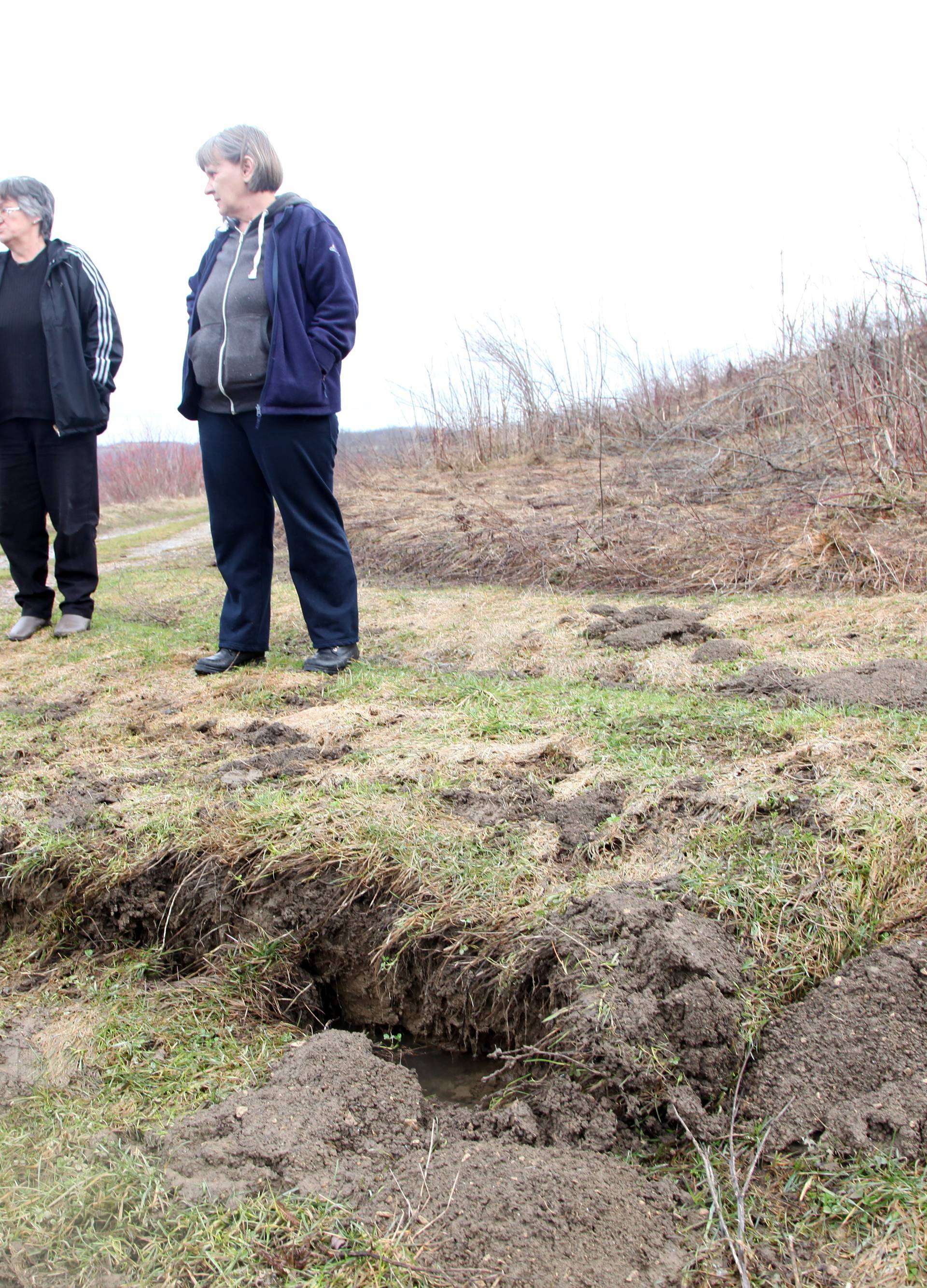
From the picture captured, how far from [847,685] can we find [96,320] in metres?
3.66

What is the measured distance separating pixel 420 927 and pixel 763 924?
661 millimetres

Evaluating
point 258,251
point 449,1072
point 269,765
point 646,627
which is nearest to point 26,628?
point 258,251

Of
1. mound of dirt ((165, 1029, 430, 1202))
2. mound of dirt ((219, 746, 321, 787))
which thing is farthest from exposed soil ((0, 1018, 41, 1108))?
mound of dirt ((219, 746, 321, 787))

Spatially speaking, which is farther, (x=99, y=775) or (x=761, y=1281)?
(x=99, y=775)

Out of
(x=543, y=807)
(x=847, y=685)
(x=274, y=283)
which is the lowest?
(x=543, y=807)

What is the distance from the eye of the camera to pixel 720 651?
3.40m

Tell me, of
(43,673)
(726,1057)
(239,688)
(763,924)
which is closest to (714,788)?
(763,924)

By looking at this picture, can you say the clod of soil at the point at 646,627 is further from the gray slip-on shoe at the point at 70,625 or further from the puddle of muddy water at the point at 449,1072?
the gray slip-on shoe at the point at 70,625

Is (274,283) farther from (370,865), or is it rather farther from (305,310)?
(370,865)

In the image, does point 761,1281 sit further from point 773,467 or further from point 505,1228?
point 773,467

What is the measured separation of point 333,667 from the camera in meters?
3.56

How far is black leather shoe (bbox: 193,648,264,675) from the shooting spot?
12.1ft

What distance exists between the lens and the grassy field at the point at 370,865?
1249mm

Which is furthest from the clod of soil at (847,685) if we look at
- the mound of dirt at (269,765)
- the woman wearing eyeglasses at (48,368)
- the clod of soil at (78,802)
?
the woman wearing eyeglasses at (48,368)
